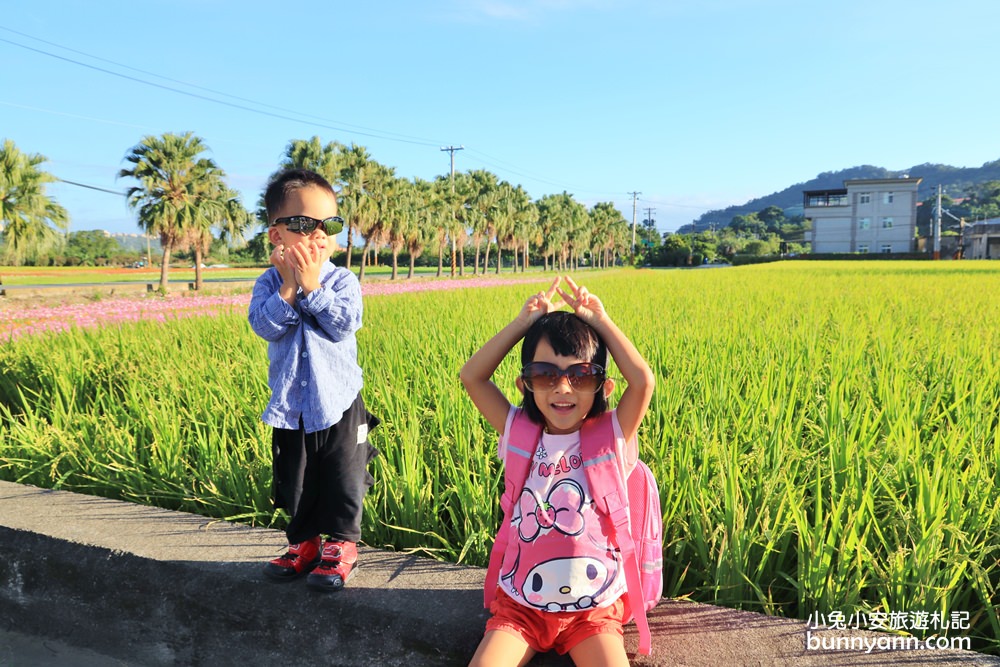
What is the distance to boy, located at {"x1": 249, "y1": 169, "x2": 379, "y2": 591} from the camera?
4.99 ft

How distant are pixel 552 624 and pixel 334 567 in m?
0.61

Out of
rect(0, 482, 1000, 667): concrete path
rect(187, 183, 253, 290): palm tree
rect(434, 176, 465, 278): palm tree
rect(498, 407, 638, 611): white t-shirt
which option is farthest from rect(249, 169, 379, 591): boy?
rect(434, 176, 465, 278): palm tree

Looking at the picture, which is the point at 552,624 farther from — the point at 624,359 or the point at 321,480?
the point at 321,480

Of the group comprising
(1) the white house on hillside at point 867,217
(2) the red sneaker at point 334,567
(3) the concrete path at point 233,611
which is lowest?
(3) the concrete path at point 233,611

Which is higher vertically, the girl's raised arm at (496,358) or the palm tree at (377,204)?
the palm tree at (377,204)

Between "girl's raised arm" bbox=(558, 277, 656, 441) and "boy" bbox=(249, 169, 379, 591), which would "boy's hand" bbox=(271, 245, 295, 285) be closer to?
"boy" bbox=(249, 169, 379, 591)

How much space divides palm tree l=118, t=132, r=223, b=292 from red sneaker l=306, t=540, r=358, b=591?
23190mm

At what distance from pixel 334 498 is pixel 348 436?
0.16 m

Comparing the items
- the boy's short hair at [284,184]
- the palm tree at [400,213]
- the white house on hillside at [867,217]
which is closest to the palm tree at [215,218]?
the palm tree at [400,213]

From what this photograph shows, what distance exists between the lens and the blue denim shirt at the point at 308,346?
1.52m

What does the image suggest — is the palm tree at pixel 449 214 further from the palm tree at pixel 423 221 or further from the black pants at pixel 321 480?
the black pants at pixel 321 480

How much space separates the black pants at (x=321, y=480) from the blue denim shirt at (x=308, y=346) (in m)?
0.06

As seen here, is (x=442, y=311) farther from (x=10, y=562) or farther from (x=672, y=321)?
(x=10, y=562)

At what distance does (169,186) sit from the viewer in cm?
2180
